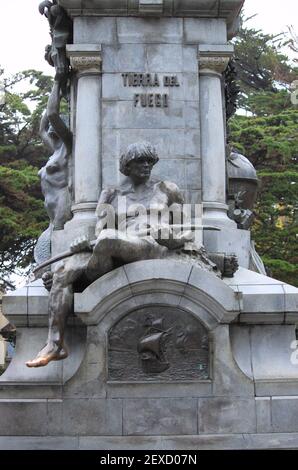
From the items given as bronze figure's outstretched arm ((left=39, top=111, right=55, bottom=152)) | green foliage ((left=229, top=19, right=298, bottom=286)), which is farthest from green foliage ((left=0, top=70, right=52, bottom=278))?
bronze figure's outstretched arm ((left=39, top=111, right=55, bottom=152))

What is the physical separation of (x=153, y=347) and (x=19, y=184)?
56.8 ft

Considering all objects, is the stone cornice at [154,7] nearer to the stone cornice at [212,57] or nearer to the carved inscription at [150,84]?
the stone cornice at [212,57]

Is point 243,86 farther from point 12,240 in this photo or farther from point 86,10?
point 86,10

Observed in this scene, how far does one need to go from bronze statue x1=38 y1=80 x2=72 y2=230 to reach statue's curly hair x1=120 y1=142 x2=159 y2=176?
1676 mm

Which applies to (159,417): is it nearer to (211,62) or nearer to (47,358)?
(47,358)

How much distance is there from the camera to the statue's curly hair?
911cm

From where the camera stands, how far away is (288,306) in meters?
8.90

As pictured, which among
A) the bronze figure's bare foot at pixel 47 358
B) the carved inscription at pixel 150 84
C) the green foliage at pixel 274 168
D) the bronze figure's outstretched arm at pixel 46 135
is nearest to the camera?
the bronze figure's bare foot at pixel 47 358

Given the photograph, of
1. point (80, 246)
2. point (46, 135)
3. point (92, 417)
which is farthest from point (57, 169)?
point (92, 417)

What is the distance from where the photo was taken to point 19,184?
987 inches

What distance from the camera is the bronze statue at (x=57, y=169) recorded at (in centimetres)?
1066

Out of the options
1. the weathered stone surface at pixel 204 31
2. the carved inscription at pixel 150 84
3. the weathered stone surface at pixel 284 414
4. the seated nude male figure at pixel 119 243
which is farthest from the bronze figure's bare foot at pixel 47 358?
the weathered stone surface at pixel 204 31

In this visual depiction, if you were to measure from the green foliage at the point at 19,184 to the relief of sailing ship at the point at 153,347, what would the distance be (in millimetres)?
15730

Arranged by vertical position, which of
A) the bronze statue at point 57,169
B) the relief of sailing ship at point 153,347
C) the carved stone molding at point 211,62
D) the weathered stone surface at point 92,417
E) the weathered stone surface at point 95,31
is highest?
the weathered stone surface at point 95,31
